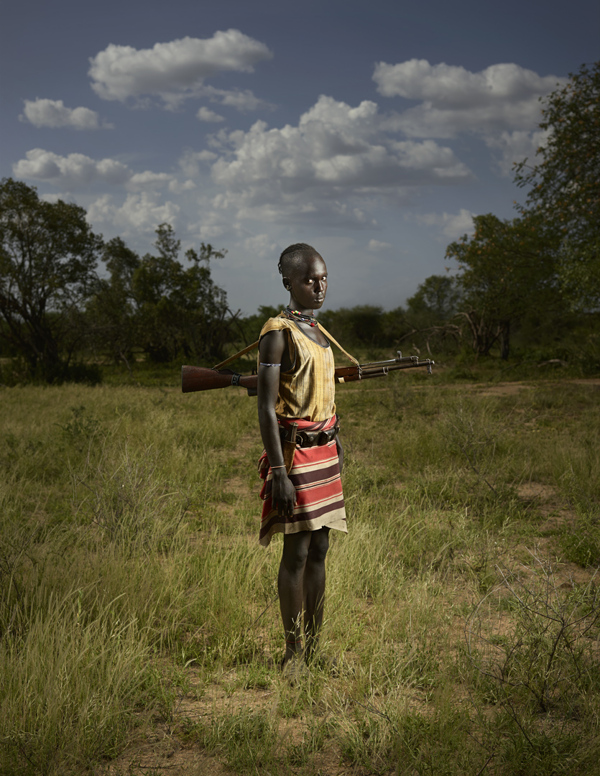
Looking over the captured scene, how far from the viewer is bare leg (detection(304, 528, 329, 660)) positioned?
2756 mm

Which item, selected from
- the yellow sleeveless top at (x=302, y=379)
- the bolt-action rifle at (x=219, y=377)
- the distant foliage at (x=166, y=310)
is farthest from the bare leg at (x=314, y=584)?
the distant foliage at (x=166, y=310)

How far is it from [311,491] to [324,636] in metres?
0.90

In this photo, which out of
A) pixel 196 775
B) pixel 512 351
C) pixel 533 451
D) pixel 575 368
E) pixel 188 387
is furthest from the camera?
pixel 512 351

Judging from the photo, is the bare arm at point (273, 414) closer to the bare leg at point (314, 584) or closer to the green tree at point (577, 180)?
the bare leg at point (314, 584)

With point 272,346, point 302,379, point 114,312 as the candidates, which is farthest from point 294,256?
point 114,312

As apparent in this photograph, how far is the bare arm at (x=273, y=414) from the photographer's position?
8.20 ft

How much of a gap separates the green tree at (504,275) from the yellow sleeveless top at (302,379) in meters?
13.4

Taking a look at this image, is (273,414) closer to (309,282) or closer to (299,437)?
(299,437)

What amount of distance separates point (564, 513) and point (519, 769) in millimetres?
3554

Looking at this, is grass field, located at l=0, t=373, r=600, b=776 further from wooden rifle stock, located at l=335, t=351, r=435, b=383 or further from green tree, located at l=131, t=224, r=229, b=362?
Answer: green tree, located at l=131, t=224, r=229, b=362


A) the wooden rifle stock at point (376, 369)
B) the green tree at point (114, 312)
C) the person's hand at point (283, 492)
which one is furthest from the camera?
the green tree at point (114, 312)

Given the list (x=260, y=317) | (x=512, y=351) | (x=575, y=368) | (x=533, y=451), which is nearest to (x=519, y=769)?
(x=533, y=451)

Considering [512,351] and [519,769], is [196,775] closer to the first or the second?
[519,769]

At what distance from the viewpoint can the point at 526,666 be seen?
8.89 ft
